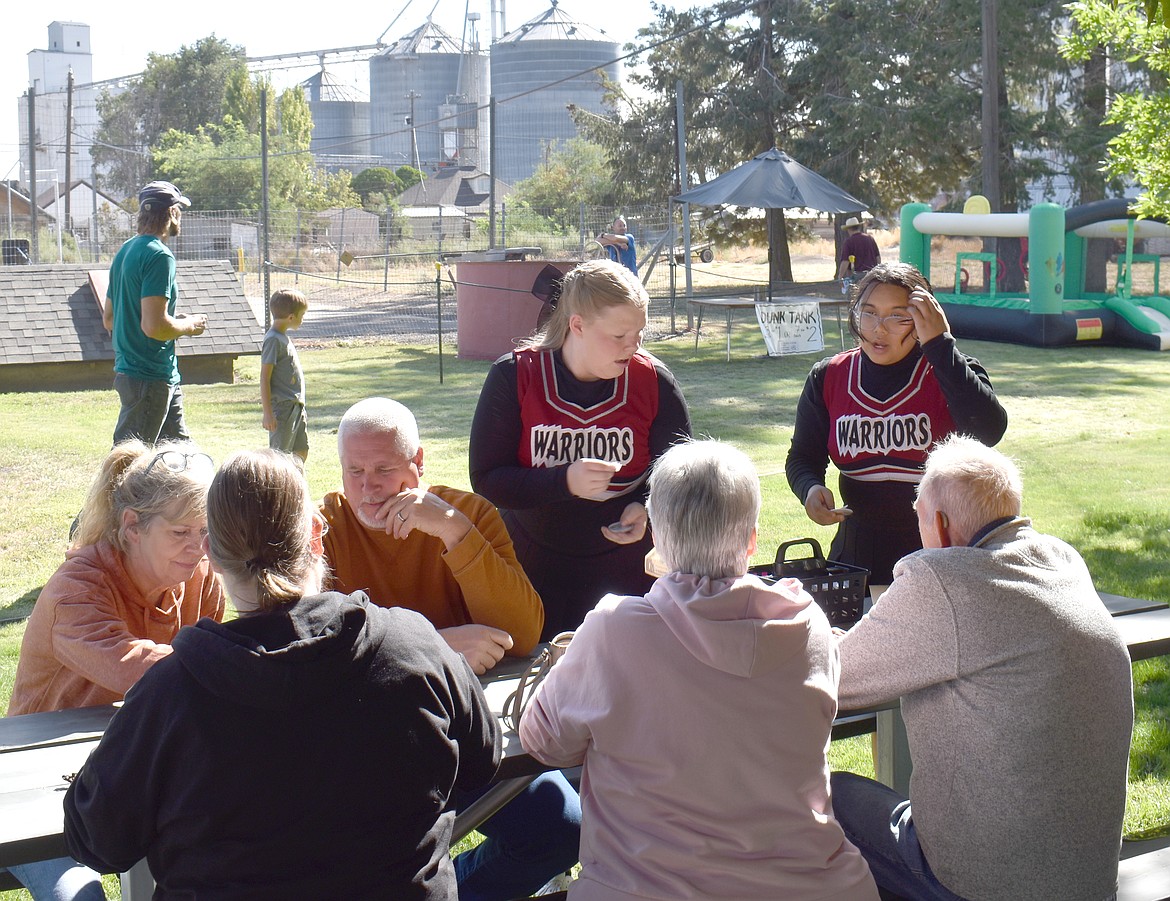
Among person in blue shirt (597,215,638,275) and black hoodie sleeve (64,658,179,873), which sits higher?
person in blue shirt (597,215,638,275)

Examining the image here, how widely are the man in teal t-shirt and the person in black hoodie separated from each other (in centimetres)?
446

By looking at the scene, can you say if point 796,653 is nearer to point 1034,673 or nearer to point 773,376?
point 1034,673

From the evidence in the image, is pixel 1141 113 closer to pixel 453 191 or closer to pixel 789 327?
pixel 789 327

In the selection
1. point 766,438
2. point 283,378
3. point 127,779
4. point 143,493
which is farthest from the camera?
point 766,438

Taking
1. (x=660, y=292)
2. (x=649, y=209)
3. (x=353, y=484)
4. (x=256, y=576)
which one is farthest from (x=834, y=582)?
(x=649, y=209)

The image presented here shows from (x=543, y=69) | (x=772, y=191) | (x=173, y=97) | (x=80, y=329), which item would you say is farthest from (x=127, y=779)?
(x=543, y=69)

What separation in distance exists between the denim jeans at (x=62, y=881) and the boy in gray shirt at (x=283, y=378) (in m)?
4.48

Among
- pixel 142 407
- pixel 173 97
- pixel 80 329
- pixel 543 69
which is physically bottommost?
pixel 142 407

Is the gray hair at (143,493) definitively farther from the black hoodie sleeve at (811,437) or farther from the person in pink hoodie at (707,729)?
the black hoodie sleeve at (811,437)

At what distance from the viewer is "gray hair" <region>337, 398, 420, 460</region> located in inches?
107

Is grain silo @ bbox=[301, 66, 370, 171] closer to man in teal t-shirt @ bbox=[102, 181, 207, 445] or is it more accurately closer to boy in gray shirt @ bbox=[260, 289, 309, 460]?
boy in gray shirt @ bbox=[260, 289, 309, 460]

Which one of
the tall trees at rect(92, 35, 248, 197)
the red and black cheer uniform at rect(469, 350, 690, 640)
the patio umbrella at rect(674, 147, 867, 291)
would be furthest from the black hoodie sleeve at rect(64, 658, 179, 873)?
the tall trees at rect(92, 35, 248, 197)

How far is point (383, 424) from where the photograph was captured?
2719mm

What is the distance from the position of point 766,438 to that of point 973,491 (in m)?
7.58
